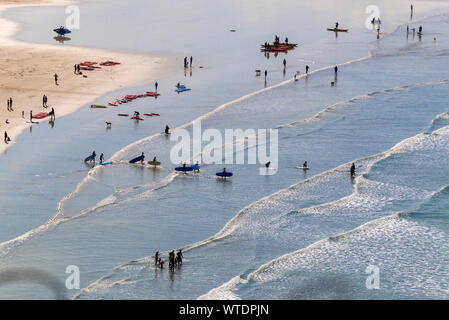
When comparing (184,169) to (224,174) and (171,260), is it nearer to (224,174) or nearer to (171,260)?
(224,174)

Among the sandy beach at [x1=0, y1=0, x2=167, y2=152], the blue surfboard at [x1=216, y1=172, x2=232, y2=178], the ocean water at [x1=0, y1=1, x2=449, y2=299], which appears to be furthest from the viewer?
the sandy beach at [x1=0, y1=0, x2=167, y2=152]

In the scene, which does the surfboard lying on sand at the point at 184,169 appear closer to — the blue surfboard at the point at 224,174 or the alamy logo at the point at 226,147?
the alamy logo at the point at 226,147

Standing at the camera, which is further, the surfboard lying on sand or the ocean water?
the surfboard lying on sand

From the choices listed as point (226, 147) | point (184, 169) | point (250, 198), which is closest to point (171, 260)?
point (250, 198)

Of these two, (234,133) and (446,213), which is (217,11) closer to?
(234,133)

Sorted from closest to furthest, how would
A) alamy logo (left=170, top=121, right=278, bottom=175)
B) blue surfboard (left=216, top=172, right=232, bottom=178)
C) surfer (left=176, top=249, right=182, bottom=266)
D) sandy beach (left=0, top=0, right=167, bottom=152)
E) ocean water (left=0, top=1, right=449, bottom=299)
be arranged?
ocean water (left=0, top=1, right=449, bottom=299) → surfer (left=176, top=249, right=182, bottom=266) → blue surfboard (left=216, top=172, right=232, bottom=178) → alamy logo (left=170, top=121, right=278, bottom=175) → sandy beach (left=0, top=0, right=167, bottom=152)

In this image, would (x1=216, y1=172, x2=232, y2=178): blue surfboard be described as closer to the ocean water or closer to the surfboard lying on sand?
the ocean water

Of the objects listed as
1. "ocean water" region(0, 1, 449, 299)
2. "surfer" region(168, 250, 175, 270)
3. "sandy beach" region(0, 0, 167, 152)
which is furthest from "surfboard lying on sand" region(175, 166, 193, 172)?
"surfer" region(168, 250, 175, 270)
